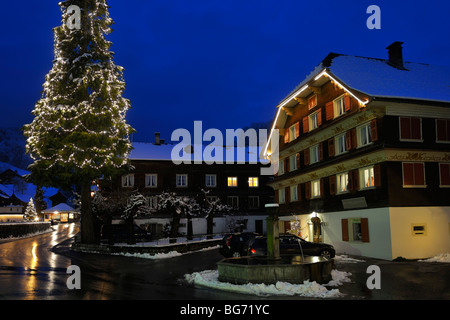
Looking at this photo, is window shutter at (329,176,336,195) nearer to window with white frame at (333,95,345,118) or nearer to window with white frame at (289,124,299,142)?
window with white frame at (333,95,345,118)

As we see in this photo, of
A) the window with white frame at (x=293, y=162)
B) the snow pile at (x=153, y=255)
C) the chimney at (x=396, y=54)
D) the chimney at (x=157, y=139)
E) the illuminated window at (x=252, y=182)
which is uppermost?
the chimney at (x=396, y=54)

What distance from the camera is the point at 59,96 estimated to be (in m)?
30.5

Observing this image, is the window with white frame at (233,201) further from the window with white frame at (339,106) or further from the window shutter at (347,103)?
the window shutter at (347,103)

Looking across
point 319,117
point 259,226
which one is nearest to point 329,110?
point 319,117

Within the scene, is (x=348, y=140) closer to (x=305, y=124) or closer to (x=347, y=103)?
(x=347, y=103)

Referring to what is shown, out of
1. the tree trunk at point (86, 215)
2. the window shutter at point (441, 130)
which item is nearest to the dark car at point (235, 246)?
the tree trunk at point (86, 215)

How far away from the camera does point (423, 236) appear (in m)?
23.6

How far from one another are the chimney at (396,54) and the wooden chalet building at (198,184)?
26163mm

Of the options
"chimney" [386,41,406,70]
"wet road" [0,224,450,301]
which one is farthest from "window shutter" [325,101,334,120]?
"wet road" [0,224,450,301]

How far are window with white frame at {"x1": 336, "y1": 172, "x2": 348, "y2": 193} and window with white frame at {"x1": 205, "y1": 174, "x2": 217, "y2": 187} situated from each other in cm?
2697

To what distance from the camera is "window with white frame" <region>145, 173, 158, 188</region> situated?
5250cm

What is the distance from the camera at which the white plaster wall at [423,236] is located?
23.2 meters

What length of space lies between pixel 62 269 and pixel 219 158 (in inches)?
1468

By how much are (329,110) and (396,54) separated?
24.8 feet
